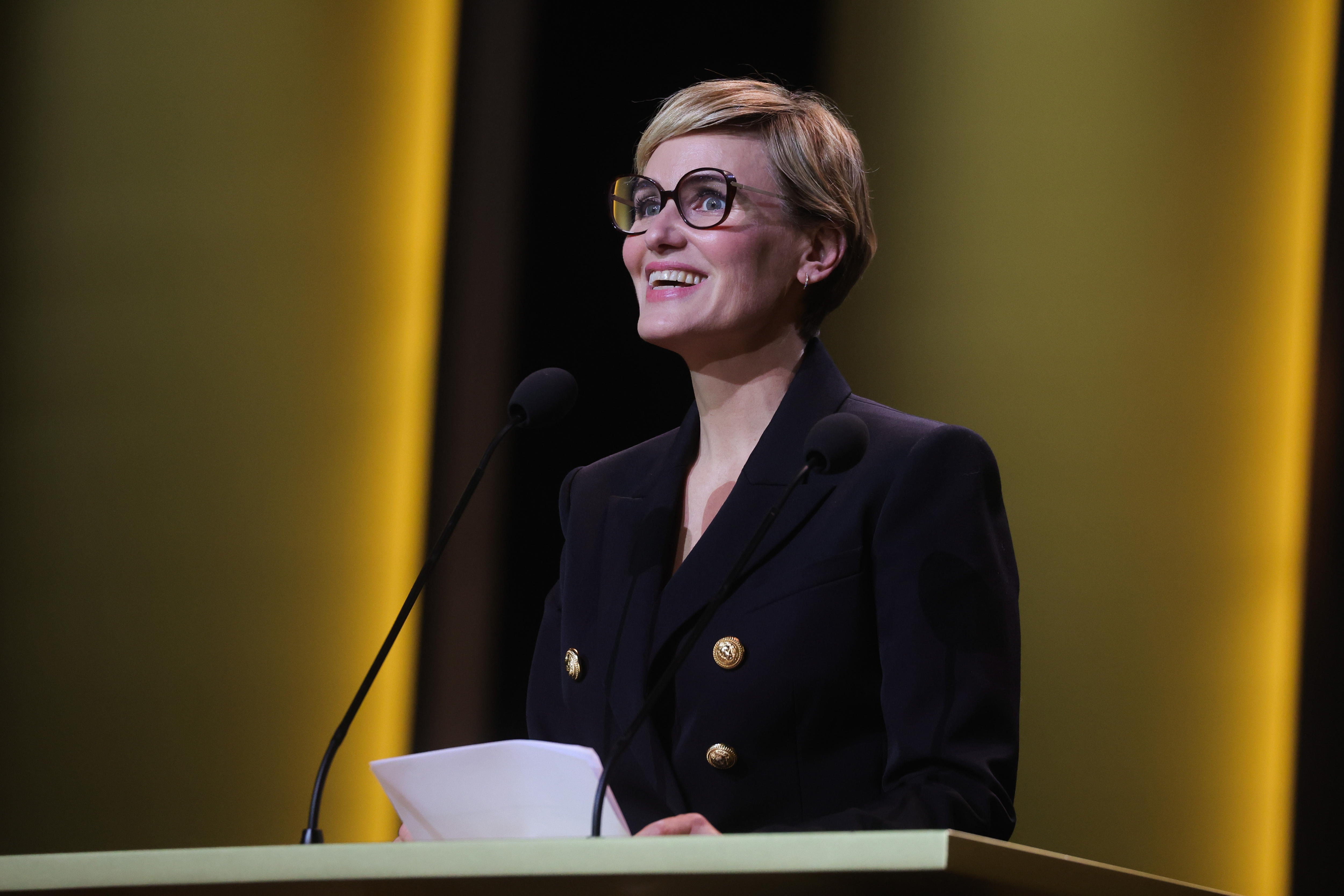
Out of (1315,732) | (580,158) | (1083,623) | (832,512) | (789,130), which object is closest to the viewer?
(832,512)

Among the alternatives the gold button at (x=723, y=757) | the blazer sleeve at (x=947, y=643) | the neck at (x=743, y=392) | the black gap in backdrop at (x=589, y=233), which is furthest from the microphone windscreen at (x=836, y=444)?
the black gap in backdrop at (x=589, y=233)

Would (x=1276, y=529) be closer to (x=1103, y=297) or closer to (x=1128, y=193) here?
(x=1103, y=297)

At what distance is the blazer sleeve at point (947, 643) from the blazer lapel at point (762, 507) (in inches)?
4.8

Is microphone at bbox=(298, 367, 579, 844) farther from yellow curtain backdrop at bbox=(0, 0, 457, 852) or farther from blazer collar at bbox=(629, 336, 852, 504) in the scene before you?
yellow curtain backdrop at bbox=(0, 0, 457, 852)

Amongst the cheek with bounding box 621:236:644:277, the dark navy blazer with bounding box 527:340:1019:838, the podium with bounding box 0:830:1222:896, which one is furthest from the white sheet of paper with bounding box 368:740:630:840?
the cheek with bounding box 621:236:644:277

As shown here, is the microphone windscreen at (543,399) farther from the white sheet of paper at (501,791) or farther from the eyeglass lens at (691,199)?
the white sheet of paper at (501,791)

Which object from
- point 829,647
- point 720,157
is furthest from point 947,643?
point 720,157

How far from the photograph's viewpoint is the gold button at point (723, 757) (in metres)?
1.53

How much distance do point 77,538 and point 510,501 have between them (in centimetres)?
94

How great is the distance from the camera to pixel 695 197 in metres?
1.81

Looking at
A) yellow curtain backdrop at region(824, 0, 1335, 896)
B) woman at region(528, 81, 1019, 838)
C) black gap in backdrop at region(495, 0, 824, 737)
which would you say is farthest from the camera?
black gap in backdrop at region(495, 0, 824, 737)

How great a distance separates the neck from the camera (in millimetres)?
1837

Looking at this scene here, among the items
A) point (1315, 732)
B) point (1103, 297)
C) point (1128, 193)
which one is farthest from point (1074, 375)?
point (1315, 732)

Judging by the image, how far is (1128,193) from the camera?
8.73 feet
